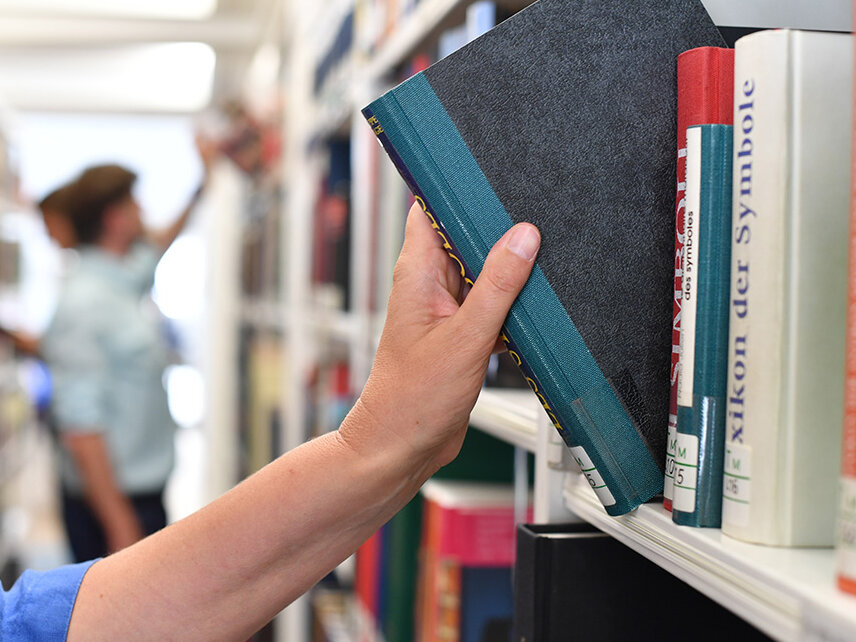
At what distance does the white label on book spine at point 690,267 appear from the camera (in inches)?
18.6

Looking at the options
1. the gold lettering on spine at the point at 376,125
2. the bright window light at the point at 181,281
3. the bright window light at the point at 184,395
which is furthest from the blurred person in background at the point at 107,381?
the bright window light at the point at 184,395

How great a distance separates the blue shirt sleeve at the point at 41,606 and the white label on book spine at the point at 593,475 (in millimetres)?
456

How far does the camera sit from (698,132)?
0.47 m

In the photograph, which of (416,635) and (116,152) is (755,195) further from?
(116,152)

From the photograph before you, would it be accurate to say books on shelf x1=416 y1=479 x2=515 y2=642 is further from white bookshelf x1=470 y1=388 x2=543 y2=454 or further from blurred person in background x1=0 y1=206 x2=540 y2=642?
blurred person in background x1=0 y1=206 x2=540 y2=642

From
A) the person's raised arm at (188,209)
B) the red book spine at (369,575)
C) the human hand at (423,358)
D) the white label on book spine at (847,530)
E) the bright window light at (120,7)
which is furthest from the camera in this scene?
the bright window light at (120,7)

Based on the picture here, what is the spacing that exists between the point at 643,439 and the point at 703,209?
15 centimetres

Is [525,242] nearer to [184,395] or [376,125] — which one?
[376,125]

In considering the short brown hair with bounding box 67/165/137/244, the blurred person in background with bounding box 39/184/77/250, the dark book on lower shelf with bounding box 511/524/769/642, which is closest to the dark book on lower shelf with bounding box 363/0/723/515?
the dark book on lower shelf with bounding box 511/524/769/642

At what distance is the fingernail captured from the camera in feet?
1.72

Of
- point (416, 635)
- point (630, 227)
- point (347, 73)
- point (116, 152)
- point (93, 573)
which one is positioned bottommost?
point (416, 635)

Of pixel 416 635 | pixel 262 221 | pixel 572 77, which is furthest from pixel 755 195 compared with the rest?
pixel 262 221

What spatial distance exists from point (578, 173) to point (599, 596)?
0.30 metres

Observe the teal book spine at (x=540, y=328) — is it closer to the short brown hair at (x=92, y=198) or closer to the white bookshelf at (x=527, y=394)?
the white bookshelf at (x=527, y=394)
